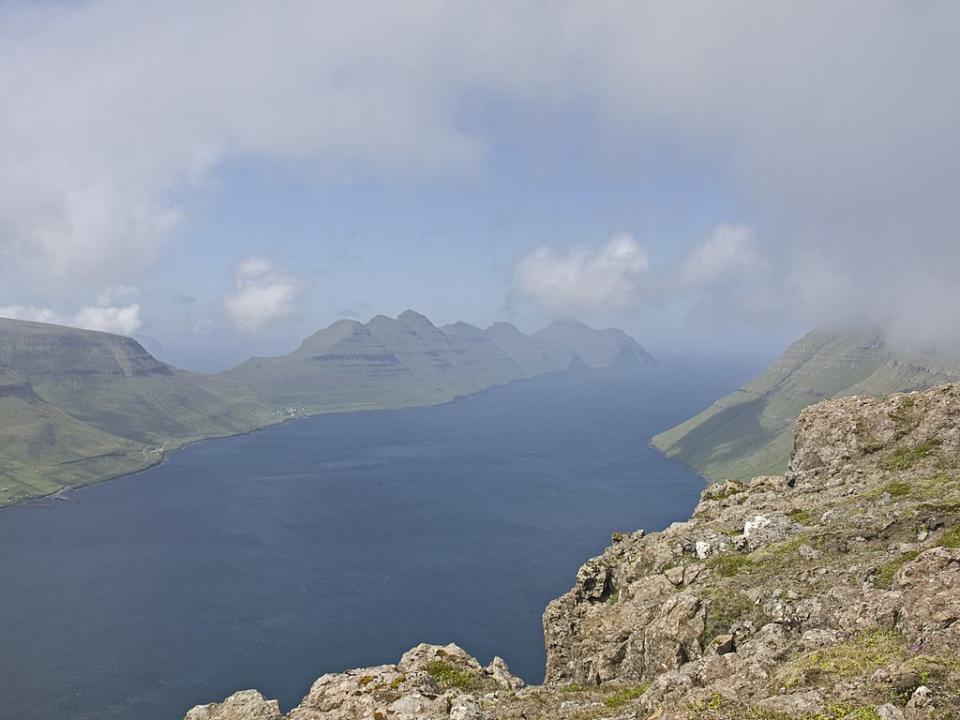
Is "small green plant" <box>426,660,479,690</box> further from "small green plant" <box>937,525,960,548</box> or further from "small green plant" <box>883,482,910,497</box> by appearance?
"small green plant" <box>883,482,910,497</box>

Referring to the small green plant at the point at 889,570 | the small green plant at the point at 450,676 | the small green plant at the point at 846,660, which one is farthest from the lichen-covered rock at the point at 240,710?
the small green plant at the point at 889,570

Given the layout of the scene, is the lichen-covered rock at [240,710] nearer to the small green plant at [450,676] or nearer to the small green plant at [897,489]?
the small green plant at [450,676]

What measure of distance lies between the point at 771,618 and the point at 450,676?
741 inches

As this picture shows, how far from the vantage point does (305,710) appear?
109ft

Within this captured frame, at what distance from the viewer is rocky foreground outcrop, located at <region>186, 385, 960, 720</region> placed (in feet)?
75.7

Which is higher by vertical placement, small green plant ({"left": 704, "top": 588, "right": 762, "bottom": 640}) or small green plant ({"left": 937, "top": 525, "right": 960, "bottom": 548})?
small green plant ({"left": 937, "top": 525, "right": 960, "bottom": 548})

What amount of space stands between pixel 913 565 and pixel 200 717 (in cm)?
4001

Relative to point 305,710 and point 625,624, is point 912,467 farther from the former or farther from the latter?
point 305,710

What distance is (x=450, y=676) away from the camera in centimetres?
3619

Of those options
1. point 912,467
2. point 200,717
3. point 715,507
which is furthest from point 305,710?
point 912,467

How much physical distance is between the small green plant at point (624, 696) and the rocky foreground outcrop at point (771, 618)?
24 cm

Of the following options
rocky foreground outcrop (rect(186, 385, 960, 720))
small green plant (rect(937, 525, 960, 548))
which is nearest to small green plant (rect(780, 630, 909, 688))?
rocky foreground outcrop (rect(186, 385, 960, 720))

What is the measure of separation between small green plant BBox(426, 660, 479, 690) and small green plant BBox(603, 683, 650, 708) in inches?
331

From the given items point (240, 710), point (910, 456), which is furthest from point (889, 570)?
point (240, 710)
